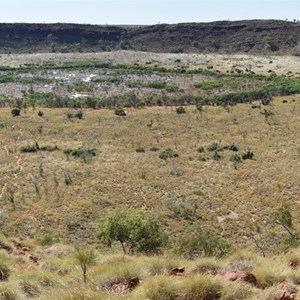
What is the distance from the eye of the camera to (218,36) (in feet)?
455

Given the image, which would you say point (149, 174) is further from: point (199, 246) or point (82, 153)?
point (199, 246)

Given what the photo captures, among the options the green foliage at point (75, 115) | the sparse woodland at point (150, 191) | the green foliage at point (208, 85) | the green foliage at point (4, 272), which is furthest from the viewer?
the green foliage at point (208, 85)


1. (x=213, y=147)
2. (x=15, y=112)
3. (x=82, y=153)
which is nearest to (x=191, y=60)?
(x=15, y=112)

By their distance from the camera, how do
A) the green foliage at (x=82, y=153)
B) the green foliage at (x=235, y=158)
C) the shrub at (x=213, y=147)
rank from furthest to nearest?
the shrub at (x=213, y=147), the green foliage at (x=82, y=153), the green foliage at (x=235, y=158)

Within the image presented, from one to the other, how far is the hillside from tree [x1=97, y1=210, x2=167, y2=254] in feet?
383

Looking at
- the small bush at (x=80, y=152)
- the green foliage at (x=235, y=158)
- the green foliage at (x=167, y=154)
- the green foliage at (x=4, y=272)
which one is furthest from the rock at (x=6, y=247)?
the green foliage at (x=235, y=158)

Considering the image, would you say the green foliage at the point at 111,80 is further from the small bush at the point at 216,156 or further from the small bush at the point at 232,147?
the small bush at the point at 216,156

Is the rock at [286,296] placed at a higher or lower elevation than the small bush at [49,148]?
higher

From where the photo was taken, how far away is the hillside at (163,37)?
130 m

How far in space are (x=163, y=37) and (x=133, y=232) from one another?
435 feet

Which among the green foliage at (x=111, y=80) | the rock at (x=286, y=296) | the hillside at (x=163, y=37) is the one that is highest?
the hillside at (x=163, y=37)

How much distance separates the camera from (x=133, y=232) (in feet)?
51.9

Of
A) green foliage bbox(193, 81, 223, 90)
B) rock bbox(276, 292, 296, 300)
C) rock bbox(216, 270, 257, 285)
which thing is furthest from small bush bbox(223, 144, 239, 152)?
green foliage bbox(193, 81, 223, 90)

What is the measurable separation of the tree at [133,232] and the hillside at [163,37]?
116601 millimetres
